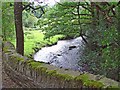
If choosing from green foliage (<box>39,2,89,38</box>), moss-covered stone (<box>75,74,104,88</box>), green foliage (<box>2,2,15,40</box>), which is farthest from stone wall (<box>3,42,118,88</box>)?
green foliage (<box>2,2,15,40</box>)

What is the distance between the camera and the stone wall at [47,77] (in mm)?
2684

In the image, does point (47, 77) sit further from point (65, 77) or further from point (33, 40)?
point (33, 40)

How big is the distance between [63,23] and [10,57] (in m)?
3.89

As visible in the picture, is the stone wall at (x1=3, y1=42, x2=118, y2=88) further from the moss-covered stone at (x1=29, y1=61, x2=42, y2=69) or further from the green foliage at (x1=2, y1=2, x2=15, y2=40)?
the green foliage at (x1=2, y1=2, x2=15, y2=40)

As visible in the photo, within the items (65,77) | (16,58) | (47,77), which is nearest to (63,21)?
(16,58)

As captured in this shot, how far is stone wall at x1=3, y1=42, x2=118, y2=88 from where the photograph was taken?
2684 millimetres

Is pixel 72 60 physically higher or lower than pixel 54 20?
lower

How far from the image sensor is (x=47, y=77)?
331cm

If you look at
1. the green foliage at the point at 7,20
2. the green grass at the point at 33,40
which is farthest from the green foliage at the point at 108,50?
the green grass at the point at 33,40

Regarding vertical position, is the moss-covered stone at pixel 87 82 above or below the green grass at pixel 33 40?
above

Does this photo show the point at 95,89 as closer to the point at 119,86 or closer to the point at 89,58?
the point at 119,86

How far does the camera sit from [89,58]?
5.57 m

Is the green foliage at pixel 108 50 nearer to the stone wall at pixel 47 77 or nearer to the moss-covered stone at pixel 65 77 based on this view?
the stone wall at pixel 47 77

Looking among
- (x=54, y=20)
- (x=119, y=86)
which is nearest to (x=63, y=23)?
(x=54, y=20)
